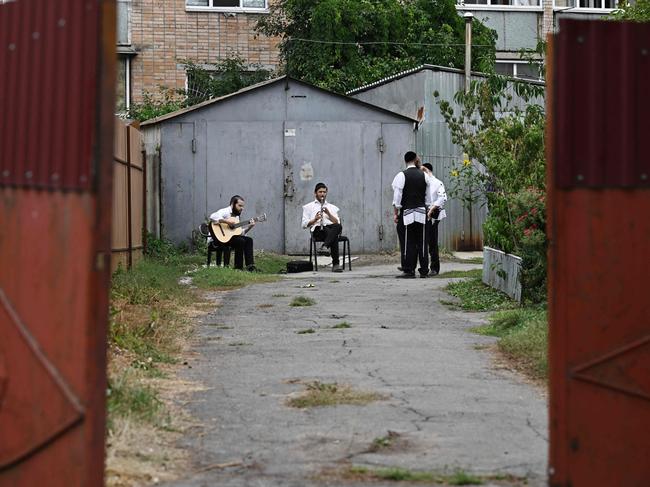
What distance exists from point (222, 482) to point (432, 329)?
6720 millimetres

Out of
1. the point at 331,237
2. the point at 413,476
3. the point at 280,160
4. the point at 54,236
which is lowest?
the point at 413,476

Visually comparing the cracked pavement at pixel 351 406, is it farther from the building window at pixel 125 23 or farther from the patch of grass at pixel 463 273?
the building window at pixel 125 23

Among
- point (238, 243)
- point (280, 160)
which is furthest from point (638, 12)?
point (238, 243)

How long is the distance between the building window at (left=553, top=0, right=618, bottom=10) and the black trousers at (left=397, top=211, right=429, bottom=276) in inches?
668

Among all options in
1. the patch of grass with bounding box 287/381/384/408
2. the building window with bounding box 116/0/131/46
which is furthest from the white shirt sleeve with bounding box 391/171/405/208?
the building window with bounding box 116/0/131/46

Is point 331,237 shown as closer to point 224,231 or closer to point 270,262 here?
point 224,231

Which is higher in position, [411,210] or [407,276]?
[411,210]

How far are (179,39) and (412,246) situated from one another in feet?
48.9

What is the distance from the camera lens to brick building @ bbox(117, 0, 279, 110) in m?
32.6

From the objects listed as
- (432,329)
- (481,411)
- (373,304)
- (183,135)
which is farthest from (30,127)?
(183,135)

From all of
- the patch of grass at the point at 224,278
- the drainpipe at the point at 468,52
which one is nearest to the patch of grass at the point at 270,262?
the patch of grass at the point at 224,278

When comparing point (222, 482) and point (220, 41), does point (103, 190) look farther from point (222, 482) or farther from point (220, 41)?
point (220, 41)

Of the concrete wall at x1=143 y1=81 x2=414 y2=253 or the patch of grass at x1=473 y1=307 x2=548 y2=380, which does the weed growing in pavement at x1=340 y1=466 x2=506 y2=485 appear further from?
the concrete wall at x1=143 y1=81 x2=414 y2=253

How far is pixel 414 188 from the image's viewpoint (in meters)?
19.6
